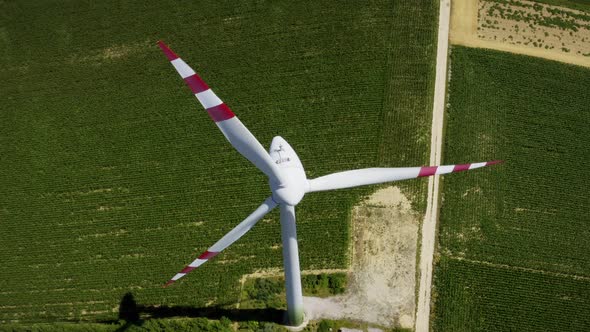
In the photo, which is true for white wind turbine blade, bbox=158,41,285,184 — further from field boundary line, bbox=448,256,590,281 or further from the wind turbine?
field boundary line, bbox=448,256,590,281

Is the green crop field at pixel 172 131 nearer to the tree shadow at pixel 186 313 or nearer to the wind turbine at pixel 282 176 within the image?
the tree shadow at pixel 186 313

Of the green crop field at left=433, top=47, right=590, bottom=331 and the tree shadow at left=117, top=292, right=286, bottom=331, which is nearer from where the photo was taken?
the tree shadow at left=117, top=292, right=286, bottom=331

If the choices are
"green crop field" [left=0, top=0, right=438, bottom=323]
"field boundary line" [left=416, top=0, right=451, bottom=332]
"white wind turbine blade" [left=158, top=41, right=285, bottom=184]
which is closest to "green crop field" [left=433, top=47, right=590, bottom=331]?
"field boundary line" [left=416, top=0, right=451, bottom=332]

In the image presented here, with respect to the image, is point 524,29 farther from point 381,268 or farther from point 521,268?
point 381,268

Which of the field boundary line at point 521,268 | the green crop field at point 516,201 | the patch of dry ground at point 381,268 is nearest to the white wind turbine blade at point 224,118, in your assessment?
the patch of dry ground at point 381,268

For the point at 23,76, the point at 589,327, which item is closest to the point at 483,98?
the point at 589,327

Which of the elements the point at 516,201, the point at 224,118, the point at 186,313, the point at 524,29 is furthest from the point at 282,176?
the point at 524,29
